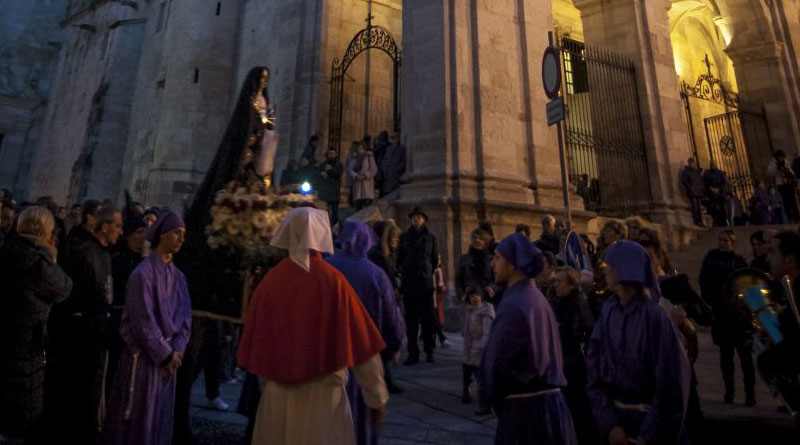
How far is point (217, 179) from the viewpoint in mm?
3684

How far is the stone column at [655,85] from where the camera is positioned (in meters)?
12.5

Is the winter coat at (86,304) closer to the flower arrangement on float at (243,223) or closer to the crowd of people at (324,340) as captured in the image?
the crowd of people at (324,340)

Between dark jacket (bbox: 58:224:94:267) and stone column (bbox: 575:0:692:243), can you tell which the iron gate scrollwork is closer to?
stone column (bbox: 575:0:692:243)

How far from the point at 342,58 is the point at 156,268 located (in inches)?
495

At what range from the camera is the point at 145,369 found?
2.94 metres

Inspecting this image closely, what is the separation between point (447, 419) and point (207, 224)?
2.47 metres

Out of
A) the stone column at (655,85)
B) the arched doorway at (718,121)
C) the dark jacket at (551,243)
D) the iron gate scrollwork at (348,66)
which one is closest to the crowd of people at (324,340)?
the dark jacket at (551,243)

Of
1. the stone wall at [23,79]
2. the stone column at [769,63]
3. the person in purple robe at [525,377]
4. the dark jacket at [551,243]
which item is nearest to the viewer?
the person in purple robe at [525,377]

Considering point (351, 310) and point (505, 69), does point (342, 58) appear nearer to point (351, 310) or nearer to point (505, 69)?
point (505, 69)

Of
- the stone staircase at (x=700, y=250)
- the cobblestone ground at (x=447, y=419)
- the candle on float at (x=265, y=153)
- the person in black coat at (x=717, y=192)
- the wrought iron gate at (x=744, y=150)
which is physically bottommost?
the cobblestone ground at (x=447, y=419)

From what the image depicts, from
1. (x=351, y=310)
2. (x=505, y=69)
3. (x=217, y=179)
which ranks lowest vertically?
(x=351, y=310)

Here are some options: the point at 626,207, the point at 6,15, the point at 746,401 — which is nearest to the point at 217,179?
the point at 746,401

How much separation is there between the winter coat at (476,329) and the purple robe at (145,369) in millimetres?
2548

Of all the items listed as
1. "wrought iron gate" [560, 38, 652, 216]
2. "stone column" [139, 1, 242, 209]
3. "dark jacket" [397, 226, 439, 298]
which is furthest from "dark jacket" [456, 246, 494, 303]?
"stone column" [139, 1, 242, 209]
